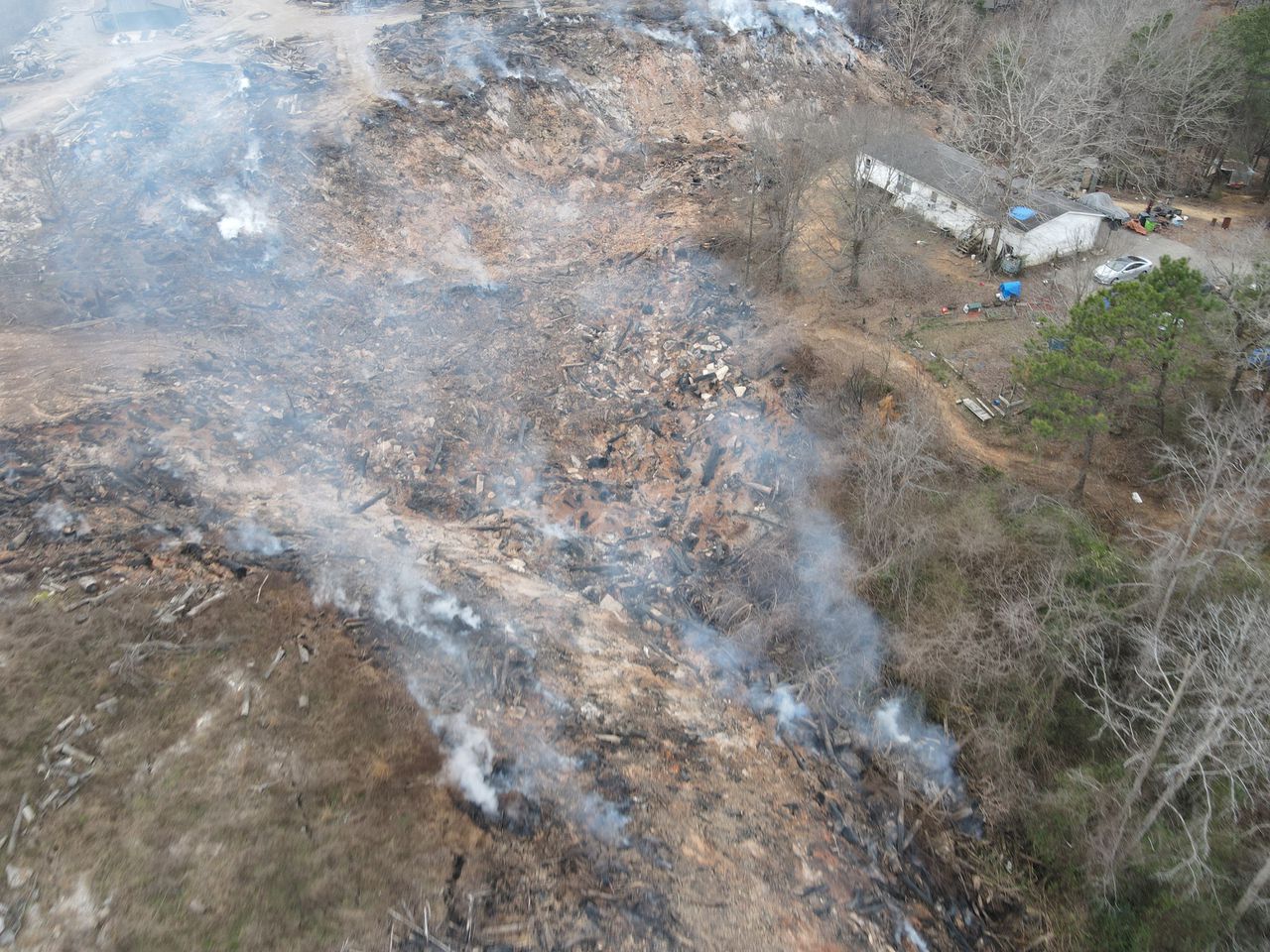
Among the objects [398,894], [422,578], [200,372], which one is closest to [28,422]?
[200,372]

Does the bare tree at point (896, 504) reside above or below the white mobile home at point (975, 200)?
below

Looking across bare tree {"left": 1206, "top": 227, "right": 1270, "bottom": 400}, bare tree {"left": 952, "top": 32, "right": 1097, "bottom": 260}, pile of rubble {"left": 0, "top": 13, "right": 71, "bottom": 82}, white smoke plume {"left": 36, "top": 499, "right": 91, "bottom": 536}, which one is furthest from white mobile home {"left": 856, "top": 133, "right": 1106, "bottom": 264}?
pile of rubble {"left": 0, "top": 13, "right": 71, "bottom": 82}

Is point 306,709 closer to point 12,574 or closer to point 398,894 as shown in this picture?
point 398,894

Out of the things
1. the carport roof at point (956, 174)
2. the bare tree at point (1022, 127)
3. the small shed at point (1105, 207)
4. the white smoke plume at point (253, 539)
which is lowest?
the white smoke plume at point (253, 539)

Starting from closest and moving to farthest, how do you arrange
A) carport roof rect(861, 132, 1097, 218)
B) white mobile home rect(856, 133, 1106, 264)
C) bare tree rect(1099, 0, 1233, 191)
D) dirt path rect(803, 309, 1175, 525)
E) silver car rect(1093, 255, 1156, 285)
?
1. dirt path rect(803, 309, 1175, 525)
2. silver car rect(1093, 255, 1156, 285)
3. white mobile home rect(856, 133, 1106, 264)
4. carport roof rect(861, 132, 1097, 218)
5. bare tree rect(1099, 0, 1233, 191)

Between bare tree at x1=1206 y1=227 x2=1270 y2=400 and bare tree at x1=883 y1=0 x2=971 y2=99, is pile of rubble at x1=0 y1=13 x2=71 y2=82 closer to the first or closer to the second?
bare tree at x1=1206 y1=227 x2=1270 y2=400

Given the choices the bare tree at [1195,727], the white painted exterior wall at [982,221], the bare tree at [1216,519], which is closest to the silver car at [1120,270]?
the white painted exterior wall at [982,221]

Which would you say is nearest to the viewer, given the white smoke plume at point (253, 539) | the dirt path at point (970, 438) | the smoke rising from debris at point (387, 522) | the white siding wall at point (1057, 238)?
the smoke rising from debris at point (387, 522)

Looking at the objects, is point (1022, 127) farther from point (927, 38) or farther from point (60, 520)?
point (60, 520)

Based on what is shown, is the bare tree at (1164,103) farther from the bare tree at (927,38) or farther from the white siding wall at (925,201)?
the bare tree at (927,38)
